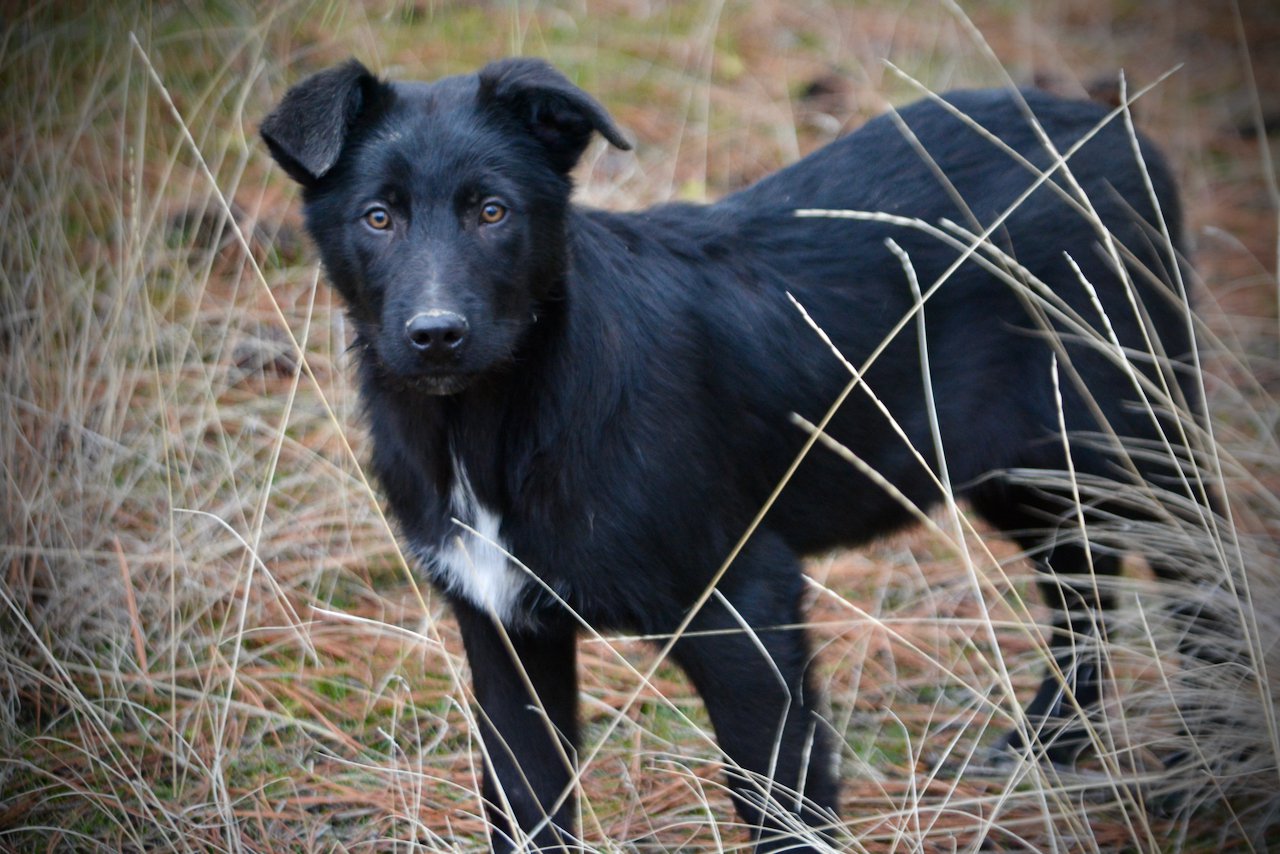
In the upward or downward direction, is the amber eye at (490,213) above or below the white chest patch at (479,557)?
above

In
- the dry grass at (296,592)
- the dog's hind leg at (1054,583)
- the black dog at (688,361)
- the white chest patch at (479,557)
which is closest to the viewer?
the black dog at (688,361)

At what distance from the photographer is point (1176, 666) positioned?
331 centimetres

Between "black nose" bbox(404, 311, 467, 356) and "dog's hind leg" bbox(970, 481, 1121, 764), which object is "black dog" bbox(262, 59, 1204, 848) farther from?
"dog's hind leg" bbox(970, 481, 1121, 764)

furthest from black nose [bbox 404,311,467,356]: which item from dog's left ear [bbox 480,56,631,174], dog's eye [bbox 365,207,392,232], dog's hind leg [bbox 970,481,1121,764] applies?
dog's hind leg [bbox 970,481,1121,764]

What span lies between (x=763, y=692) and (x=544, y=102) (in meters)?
1.42

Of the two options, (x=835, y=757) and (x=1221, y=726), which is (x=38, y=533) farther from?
(x=1221, y=726)

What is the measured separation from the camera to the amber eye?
2.67m

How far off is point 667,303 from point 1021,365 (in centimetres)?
107

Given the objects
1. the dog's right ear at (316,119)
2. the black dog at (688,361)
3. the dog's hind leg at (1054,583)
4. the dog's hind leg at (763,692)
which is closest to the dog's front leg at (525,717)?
the black dog at (688,361)

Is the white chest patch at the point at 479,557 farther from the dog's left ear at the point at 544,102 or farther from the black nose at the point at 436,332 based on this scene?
the dog's left ear at the point at 544,102

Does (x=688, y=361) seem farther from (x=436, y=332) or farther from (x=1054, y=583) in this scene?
(x=1054, y=583)

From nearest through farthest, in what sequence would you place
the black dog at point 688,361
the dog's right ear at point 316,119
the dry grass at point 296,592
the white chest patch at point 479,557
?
the dog's right ear at point 316,119 < the black dog at point 688,361 < the white chest patch at point 479,557 < the dry grass at point 296,592

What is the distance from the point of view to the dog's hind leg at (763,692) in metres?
2.77

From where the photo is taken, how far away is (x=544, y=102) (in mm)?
2773
